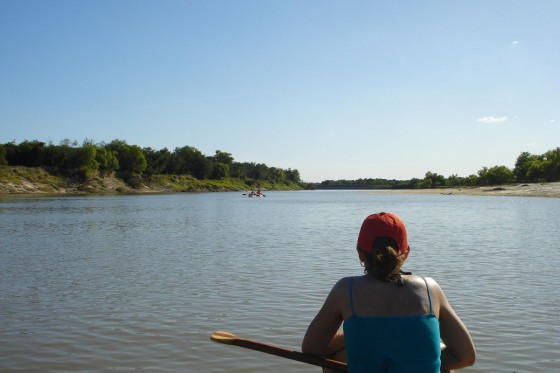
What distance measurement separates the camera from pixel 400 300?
3945mm

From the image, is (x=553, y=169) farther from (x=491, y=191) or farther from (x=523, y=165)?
(x=523, y=165)

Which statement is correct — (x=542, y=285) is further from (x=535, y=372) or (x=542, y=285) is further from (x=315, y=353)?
(x=315, y=353)

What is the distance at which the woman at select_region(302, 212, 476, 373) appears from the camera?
395cm

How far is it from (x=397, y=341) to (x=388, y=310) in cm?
25

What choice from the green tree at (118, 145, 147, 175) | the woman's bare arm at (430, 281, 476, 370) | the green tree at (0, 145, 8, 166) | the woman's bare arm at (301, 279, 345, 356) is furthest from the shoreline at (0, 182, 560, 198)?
the woman's bare arm at (301, 279, 345, 356)

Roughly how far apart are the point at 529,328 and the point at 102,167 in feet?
554

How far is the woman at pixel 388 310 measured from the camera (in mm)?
3949

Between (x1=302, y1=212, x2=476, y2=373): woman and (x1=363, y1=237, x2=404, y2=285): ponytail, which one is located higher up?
(x1=363, y1=237, x2=404, y2=285): ponytail

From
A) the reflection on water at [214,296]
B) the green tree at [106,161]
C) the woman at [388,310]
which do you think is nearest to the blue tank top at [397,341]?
the woman at [388,310]

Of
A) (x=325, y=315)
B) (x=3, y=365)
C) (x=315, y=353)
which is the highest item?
(x=325, y=315)

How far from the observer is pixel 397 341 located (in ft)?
13.0

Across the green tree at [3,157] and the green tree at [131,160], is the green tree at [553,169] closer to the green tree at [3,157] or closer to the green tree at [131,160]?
the green tree at [131,160]

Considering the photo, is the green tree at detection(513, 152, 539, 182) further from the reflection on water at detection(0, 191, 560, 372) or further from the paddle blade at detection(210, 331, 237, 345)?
the paddle blade at detection(210, 331, 237, 345)

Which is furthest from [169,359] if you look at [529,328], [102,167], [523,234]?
[102,167]
